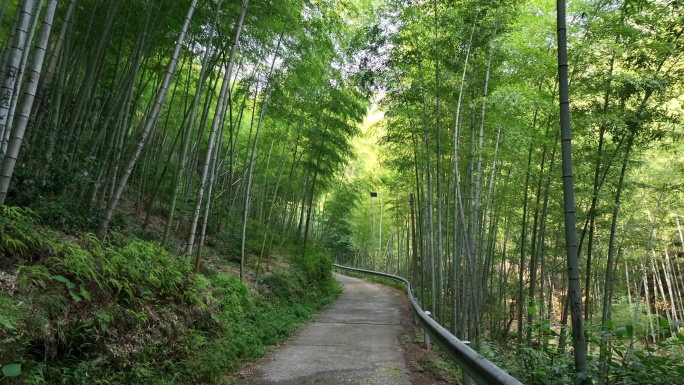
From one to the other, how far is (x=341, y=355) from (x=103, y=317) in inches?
97.1

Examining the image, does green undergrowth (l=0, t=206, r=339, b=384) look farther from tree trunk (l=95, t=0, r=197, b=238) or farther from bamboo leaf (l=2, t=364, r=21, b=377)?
tree trunk (l=95, t=0, r=197, b=238)

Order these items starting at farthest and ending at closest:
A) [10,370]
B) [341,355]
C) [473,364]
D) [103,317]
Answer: [341,355] < [103,317] < [473,364] < [10,370]

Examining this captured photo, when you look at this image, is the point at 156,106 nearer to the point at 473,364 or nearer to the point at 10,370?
the point at 10,370

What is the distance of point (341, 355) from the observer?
4.36 meters

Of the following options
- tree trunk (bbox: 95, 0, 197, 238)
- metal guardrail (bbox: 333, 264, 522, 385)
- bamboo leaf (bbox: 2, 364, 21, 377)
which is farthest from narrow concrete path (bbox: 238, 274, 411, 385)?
tree trunk (bbox: 95, 0, 197, 238)

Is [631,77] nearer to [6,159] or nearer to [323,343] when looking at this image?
[323,343]

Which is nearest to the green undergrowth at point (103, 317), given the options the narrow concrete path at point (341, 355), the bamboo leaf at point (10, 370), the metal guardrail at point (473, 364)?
the bamboo leaf at point (10, 370)

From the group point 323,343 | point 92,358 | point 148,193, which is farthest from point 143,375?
point 148,193

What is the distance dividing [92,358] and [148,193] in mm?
8832

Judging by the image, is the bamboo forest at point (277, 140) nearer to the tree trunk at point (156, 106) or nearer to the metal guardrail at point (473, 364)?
the tree trunk at point (156, 106)

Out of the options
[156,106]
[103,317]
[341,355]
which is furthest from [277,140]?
[103,317]

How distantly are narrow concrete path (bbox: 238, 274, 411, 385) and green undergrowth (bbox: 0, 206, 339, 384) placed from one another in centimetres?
→ 41

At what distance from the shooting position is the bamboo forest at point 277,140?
2.63 meters

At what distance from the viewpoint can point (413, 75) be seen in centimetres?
683
